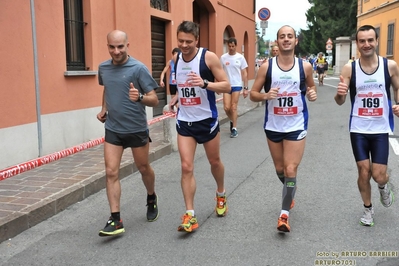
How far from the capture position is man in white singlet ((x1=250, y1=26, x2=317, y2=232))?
173 inches

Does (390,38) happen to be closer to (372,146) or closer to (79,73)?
(79,73)

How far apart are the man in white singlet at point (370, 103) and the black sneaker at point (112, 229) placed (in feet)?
7.69

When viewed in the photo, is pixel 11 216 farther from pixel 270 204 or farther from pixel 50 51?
pixel 50 51

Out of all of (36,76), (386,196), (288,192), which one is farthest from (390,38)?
(288,192)

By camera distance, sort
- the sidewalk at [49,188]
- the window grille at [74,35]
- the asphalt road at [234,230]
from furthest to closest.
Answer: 1. the window grille at [74,35]
2. the sidewalk at [49,188]
3. the asphalt road at [234,230]

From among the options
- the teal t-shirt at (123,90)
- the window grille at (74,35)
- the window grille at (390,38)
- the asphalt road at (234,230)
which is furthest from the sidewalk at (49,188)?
the window grille at (390,38)

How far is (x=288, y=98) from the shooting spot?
14.5ft

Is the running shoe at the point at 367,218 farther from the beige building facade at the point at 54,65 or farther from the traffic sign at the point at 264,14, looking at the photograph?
the traffic sign at the point at 264,14

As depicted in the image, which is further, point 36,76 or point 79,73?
point 79,73

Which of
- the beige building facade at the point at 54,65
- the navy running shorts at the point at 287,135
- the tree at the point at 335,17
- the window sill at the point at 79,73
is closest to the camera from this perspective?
the navy running shorts at the point at 287,135

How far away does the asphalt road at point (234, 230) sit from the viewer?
389cm

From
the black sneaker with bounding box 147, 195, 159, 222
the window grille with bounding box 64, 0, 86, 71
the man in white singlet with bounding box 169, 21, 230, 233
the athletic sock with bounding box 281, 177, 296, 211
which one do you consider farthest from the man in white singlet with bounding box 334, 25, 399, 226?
the window grille with bounding box 64, 0, 86, 71

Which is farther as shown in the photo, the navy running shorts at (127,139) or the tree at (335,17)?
the tree at (335,17)

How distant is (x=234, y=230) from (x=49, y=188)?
2.42 metres
